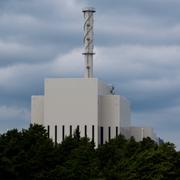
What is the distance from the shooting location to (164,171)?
65.7m

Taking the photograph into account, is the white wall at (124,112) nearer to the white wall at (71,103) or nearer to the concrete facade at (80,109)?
the concrete facade at (80,109)

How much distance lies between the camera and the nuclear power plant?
8931 centimetres

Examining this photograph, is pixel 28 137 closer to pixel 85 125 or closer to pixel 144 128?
pixel 85 125

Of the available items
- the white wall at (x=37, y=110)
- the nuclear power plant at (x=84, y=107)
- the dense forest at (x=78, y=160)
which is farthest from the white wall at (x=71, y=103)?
the dense forest at (x=78, y=160)

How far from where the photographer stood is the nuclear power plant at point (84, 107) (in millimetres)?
89312

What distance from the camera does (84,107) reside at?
89312 mm

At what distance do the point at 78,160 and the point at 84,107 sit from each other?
79.6 ft

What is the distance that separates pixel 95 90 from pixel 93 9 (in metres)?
9.90

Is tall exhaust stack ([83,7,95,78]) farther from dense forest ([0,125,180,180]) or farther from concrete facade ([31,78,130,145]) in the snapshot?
dense forest ([0,125,180,180])

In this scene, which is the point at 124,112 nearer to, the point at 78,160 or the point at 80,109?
the point at 80,109

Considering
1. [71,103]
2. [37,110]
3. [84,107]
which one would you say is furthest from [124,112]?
[37,110]

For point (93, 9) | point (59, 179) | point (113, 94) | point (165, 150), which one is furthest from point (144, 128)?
point (59, 179)

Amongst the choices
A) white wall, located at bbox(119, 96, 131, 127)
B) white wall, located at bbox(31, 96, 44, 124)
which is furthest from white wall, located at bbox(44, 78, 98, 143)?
white wall, located at bbox(119, 96, 131, 127)

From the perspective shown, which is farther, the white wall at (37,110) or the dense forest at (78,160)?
the white wall at (37,110)
